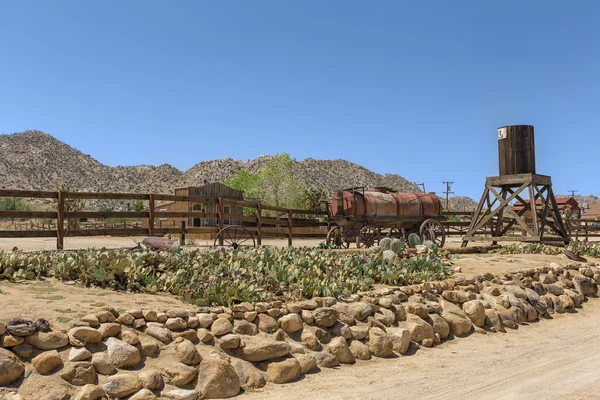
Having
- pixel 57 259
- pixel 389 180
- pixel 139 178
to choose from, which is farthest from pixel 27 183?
pixel 57 259

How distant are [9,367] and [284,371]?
8.14 feet

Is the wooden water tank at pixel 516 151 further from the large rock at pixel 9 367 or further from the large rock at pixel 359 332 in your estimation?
the large rock at pixel 9 367

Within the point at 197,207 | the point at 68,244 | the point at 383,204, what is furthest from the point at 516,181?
the point at 197,207

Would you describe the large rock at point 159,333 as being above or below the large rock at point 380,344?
above

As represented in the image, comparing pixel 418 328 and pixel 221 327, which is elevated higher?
pixel 221 327

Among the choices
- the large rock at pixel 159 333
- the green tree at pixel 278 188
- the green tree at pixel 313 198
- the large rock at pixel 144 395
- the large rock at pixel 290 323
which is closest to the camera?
the large rock at pixel 144 395

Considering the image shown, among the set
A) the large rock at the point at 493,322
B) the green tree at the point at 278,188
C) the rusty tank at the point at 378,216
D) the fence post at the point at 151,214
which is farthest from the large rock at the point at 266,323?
the green tree at the point at 278,188

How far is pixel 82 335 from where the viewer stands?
5047mm

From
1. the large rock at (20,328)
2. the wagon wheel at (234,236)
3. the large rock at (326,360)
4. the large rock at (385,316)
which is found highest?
the wagon wheel at (234,236)

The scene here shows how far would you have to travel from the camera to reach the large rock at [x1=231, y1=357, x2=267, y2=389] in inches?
210

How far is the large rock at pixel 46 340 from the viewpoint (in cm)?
488

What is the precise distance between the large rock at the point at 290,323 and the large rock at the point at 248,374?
0.80 metres

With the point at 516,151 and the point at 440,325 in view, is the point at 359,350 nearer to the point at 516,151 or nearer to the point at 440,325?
the point at 440,325

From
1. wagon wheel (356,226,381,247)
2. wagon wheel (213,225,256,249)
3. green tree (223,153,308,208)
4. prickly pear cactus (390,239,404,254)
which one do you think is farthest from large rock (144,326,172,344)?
green tree (223,153,308,208)
